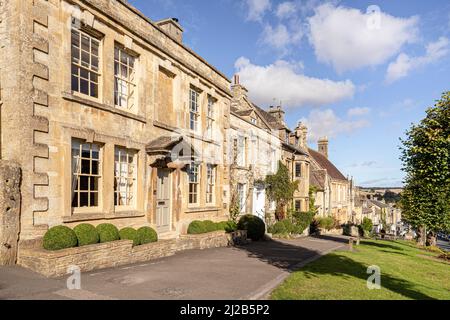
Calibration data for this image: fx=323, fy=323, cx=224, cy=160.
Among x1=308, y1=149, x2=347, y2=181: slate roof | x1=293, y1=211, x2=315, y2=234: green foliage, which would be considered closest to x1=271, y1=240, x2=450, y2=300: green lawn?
x1=293, y1=211, x2=315, y2=234: green foliage

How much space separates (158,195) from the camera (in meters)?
13.4

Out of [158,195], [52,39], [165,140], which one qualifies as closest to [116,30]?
[52,39]

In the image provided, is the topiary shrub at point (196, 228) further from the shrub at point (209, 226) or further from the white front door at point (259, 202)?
the white front door at point (259, 202)

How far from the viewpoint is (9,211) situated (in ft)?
25.6

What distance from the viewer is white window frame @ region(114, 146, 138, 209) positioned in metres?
11.4

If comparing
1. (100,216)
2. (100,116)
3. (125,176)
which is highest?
(100,116)

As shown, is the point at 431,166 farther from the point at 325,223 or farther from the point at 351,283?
the point at 325,223

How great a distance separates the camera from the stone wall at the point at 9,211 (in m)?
7.64

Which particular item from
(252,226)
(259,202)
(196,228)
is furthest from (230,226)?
(259,202)

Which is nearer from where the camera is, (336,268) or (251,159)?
(336,268)

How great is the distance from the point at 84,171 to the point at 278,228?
14.6 metres

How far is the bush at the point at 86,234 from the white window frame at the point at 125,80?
Answer: 4.43 metres
